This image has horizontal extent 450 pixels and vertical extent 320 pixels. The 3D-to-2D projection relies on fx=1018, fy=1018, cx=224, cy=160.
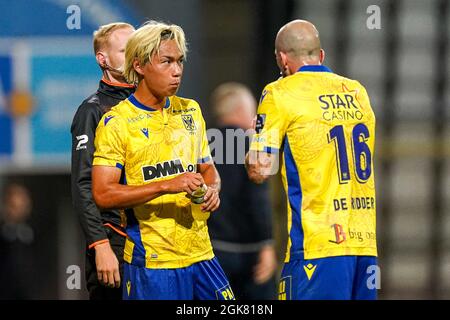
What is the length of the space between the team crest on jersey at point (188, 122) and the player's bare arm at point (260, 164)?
34 cm

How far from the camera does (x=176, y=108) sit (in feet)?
17.6

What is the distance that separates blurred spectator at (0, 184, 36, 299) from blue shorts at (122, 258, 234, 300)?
487 centimetres

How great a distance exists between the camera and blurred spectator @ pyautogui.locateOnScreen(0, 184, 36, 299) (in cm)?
991

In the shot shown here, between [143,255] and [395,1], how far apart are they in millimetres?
7622

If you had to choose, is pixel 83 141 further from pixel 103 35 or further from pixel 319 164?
pixel 319 164

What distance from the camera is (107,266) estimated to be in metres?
5.30

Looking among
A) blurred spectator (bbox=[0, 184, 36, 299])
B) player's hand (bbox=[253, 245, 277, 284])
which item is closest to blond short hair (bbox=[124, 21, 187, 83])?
player's hand (bbox=[253, 245, 277, 284])

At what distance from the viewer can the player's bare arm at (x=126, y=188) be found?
496cm

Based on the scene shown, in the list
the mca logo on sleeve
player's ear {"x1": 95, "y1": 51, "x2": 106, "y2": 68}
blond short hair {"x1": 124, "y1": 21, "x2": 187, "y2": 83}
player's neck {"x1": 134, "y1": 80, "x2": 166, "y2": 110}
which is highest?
blond short hair {"x1": 124, "y1": 21, "x2": 187, "y2": 83}

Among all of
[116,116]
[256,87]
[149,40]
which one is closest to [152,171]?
[116,116]

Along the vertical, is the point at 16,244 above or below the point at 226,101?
below

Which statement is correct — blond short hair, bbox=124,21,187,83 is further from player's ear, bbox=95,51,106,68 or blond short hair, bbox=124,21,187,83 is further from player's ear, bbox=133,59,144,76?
player's ear, bbox=95,51,106,68

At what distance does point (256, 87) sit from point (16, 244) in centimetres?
305
